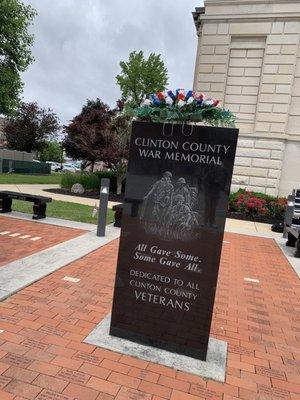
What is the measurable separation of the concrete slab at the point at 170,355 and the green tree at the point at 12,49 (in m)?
23.1

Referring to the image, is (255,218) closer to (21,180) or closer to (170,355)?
(170,355)

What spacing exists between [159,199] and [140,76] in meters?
30.2

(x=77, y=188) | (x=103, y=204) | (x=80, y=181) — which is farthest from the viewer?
(x=80, y=181)

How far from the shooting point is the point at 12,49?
24109mm

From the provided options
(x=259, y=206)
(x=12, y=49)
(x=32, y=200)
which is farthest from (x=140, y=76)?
(x=32, y=200)

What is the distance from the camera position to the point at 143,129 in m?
3.51

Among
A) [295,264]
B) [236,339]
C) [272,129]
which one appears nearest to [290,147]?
[272,129]

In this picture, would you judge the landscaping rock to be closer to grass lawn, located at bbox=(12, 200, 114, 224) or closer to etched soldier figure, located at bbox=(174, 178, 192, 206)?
grass lawn, located at bbox=(12, 200, 114, 224)

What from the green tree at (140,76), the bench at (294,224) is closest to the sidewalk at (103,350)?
the bench at (294,224)

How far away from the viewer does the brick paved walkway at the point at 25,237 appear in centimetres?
650

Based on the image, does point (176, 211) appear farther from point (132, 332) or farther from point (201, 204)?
point (132, 332)

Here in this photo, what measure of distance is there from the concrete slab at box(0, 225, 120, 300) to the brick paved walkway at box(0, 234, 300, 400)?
6.0 inches

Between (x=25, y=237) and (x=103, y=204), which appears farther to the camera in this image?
(x=103, y=204)

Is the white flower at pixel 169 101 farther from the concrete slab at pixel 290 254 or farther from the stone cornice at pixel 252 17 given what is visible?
the stone cornice at pixel 252 17
